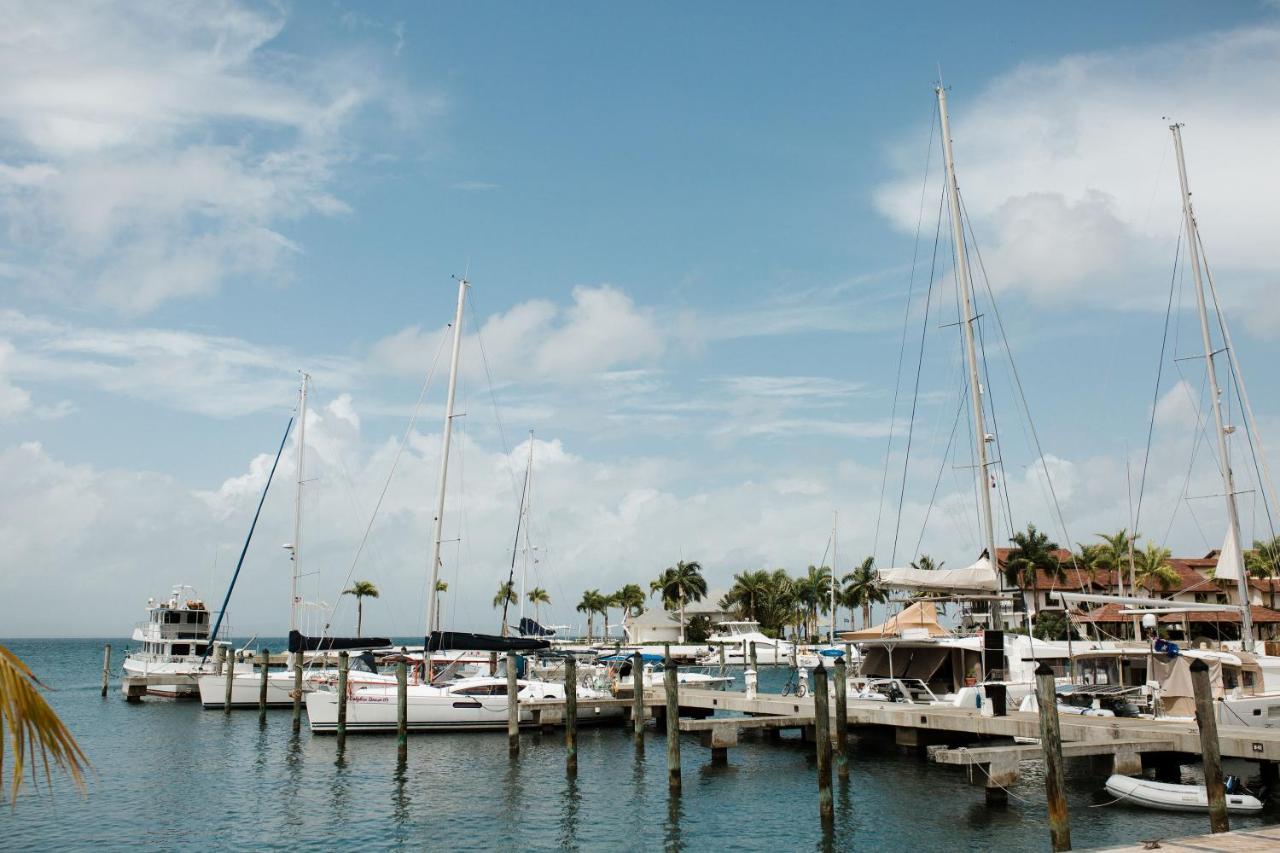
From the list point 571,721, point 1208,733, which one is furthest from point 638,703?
point 1208,733

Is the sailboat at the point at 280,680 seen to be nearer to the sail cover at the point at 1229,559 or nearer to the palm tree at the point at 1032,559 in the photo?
the sail cover at the point at 1229,559

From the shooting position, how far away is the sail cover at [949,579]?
1310 inches

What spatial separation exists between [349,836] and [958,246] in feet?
91.5

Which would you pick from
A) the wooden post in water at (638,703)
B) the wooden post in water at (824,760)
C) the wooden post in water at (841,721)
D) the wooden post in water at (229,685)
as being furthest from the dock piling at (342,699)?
the wooden post in water at (824,760)

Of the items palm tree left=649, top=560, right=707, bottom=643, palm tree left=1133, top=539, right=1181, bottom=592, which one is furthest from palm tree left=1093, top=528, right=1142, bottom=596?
palm tree left=649, top=560, right=707, bottom=643

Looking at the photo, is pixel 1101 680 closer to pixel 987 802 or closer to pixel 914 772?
pixel 914 772

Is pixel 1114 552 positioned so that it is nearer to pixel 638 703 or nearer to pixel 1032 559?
pixel 1032 559

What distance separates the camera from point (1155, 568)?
294 feet

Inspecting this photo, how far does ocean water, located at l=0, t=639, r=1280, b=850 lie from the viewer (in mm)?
22938

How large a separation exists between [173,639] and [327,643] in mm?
23561

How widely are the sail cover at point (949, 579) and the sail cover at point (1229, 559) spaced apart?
28.5 feet

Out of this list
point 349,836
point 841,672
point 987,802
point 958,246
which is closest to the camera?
point 349,836

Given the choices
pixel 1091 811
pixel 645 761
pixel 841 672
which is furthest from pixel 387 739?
pixel 1091 811

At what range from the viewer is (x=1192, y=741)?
24.0 m
